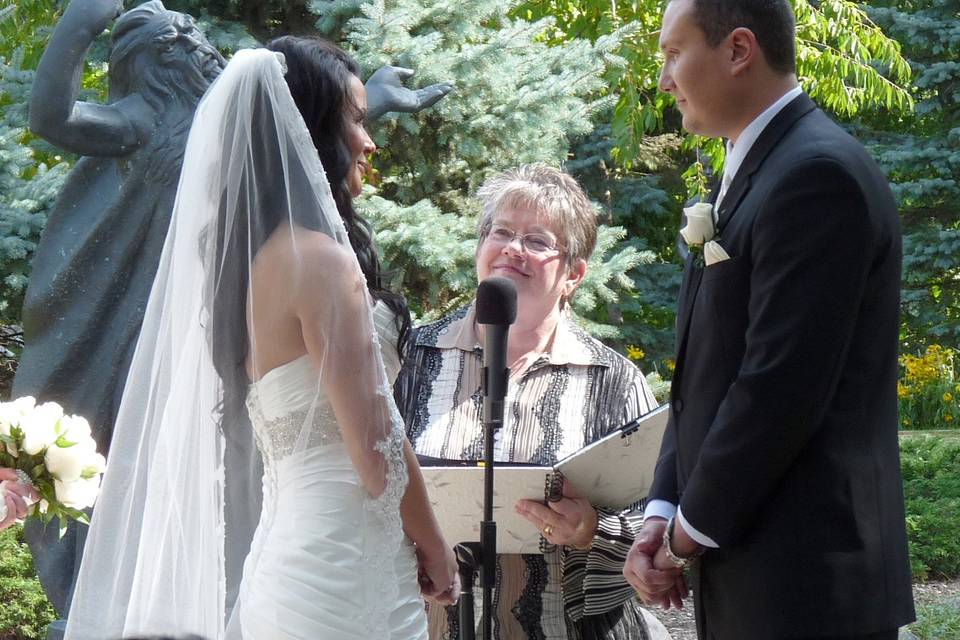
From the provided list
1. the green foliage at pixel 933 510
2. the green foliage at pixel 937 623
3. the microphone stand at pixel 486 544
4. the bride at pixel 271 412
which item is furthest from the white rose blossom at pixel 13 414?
the green foliage at pixel 933 510

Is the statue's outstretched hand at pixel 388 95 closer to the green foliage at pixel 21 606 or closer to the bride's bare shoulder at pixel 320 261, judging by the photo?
the bride's bare shoulder at pixel 320 261

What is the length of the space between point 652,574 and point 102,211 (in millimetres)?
2569

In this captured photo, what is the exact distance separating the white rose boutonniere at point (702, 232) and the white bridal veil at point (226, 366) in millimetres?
725

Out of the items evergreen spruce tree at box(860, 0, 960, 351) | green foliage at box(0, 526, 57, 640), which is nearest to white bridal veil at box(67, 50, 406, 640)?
green foliage at box(0, 526, 57, 640)

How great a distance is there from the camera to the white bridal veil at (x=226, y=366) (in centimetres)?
251

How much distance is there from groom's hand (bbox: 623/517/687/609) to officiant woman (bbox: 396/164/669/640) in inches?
22.5

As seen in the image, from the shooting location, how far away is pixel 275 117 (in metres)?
2.55

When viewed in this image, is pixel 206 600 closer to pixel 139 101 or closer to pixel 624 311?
pixel 139 101

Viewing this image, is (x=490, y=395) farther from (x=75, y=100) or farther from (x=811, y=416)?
(x=75, y=100)

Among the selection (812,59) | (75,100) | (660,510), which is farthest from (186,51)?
(812,59)

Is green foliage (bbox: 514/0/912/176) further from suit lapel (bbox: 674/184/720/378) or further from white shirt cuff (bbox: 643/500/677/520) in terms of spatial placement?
white shirt cuff (bbox: 643/500/677/520)

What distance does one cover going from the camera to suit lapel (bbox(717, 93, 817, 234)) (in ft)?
8.63

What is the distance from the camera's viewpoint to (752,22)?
2648mm

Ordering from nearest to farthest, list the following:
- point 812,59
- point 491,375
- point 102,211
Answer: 1. point 491,375
2. point 102,211
3. point 812,59
